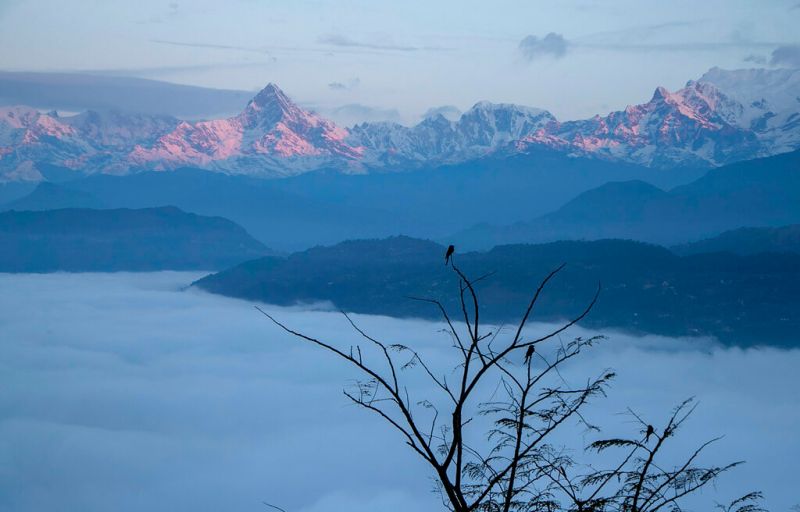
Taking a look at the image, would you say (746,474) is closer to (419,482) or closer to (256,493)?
(419,482)

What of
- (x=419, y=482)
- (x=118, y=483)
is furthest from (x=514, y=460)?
(x=118, y=483)

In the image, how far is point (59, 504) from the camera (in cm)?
16500

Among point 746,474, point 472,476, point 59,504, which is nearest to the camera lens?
point 472,476

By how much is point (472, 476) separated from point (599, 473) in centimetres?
134

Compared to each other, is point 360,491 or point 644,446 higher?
point 644,446

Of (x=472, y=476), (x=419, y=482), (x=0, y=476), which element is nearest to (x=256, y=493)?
(x=419, y=482)

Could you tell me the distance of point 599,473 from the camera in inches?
297

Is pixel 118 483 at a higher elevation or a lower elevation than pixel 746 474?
lower

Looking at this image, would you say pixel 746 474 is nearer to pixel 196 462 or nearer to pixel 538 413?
pixel 196 462

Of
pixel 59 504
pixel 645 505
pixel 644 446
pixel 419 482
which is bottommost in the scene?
pixel 59 504

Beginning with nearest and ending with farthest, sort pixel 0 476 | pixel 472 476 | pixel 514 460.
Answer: pixel 514 460, pixel 472 476, pixel 0 476

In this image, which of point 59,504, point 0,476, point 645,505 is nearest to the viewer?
point 645,505

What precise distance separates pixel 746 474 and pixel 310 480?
7321 centimetres

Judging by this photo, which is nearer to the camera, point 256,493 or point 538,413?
point 538,413
